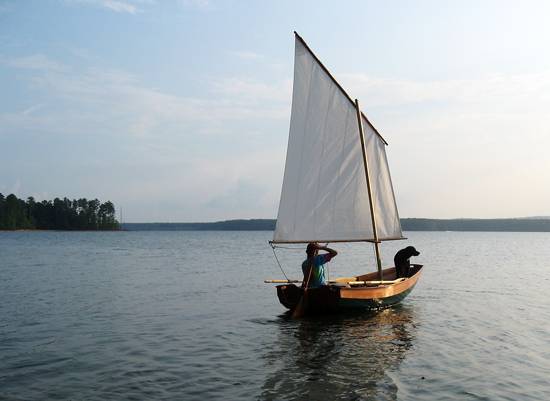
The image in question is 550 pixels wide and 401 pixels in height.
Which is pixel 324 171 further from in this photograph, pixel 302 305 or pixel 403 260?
pixel 403 260

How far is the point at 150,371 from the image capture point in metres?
16.0

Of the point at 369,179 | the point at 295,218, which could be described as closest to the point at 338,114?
the point at 369,179

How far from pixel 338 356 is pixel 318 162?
34.1 feet

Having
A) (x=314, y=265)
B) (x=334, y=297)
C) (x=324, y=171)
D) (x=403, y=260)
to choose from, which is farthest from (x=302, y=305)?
(x=403, y=260)

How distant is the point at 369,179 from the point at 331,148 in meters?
2.39

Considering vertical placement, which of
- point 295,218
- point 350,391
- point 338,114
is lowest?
point 350,391

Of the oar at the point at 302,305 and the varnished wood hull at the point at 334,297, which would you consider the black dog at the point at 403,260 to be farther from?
the oar at the point at 302,305

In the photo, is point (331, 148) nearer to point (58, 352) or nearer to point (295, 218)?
point (295, 218)

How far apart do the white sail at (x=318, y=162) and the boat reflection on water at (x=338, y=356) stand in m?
4.24

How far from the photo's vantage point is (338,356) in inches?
714

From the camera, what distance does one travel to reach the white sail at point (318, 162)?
25766mm

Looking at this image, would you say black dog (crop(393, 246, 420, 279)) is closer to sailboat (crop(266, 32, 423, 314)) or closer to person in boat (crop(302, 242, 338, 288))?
sailboat (crop(266, 32, 423, 314))

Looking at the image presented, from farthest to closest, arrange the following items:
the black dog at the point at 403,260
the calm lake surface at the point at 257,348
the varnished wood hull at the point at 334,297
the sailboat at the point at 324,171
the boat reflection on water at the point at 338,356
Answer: the black dog at the point at 403,260 < the sailboat at the point at 324,171 < the varnished wood hull at the point at 334,297 < the calm lake surface at the point at 257,348 < the boat reflection on water at the point at 338,356

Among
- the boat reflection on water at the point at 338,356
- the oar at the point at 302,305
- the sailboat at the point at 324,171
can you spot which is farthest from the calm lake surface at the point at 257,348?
the sailboat at the point at 324,171
